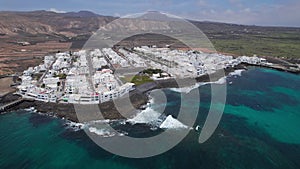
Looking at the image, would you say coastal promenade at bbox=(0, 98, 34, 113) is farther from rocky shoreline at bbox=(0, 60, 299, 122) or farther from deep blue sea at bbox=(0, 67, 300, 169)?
deep blue sea at bbox=(0, 67, 300, 169)

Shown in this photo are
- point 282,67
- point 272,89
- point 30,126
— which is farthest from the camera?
point 282,67

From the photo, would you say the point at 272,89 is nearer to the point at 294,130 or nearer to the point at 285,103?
the point at 285,103

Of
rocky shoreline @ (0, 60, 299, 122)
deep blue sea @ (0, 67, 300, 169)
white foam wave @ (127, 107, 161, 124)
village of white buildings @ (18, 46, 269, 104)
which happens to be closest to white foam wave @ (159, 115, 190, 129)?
white foam wave @ (127, 107, 161, 124)

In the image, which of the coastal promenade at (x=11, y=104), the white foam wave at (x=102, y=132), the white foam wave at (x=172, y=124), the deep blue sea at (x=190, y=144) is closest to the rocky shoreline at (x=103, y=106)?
the coastal promenade at (x=11, y=104)

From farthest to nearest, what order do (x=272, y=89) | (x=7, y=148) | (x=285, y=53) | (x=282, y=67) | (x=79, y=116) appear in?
(x=285, y=53)
(x=282, y=67)
(x=272, y=89)
(x=79, y=116)
(x=7, y=148)

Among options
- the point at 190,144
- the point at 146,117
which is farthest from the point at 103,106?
the point at 190,144

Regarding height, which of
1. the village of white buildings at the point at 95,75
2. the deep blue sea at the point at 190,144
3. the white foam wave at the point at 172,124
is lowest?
the deep blue sea at the point at 190,144

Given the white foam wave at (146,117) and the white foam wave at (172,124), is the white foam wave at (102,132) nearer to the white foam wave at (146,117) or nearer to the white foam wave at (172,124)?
the white foam wave at (146,117)

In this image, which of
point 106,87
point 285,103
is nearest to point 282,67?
point 285,103
